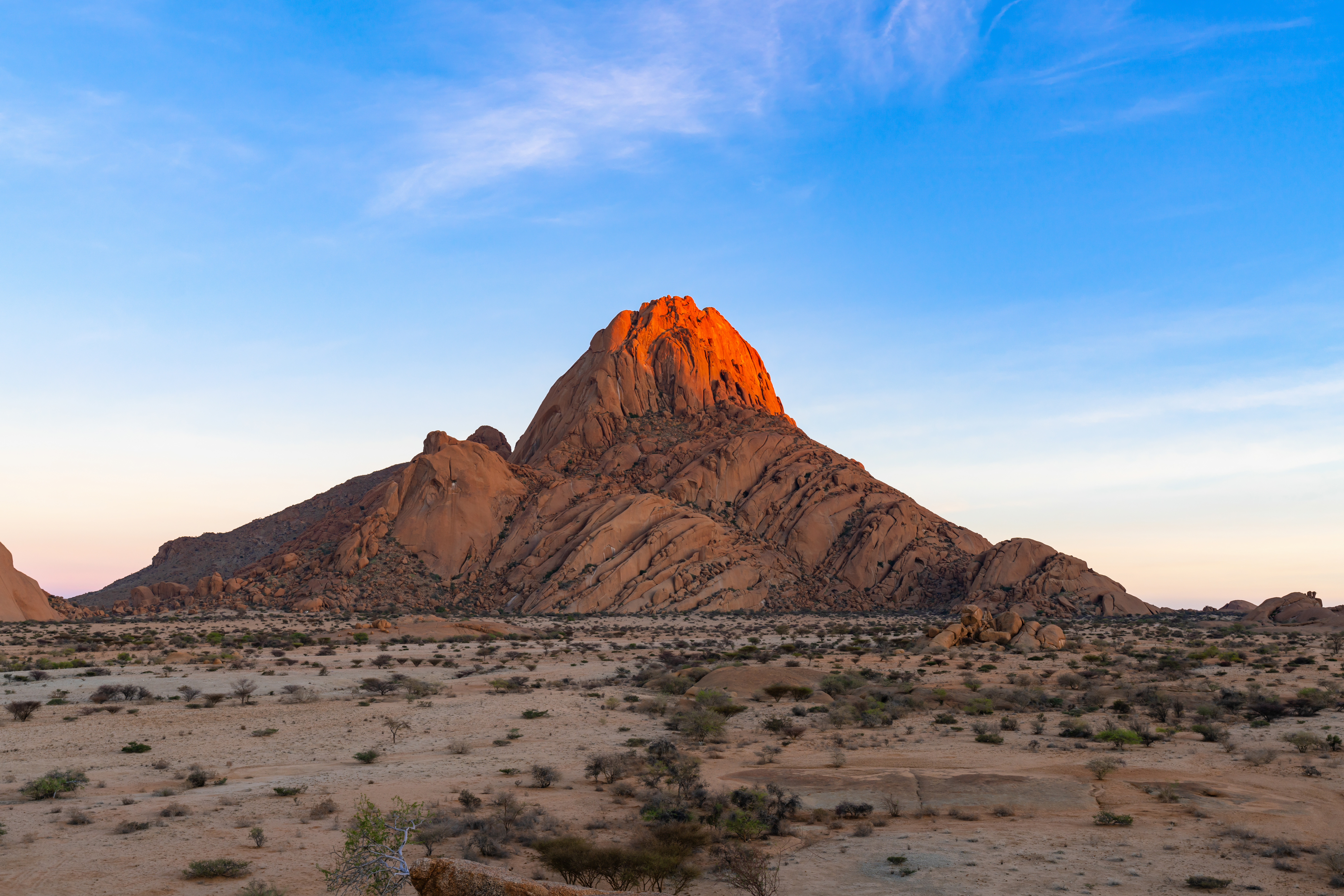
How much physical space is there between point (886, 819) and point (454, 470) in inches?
3403

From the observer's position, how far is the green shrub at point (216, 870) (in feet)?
39.1

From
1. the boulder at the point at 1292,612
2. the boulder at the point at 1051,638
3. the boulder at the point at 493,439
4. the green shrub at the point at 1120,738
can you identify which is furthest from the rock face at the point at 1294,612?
the boulder at the point at 493,439

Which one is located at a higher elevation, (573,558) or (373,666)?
(573,558)

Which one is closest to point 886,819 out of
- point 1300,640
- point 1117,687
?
point 1117,687

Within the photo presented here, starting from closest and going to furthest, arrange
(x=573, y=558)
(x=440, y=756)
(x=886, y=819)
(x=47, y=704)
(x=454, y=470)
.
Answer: (x=886, y=819) → (x=440, y=756) → (x=47, y=704) → (x=573, y=558) → (x=454, y=470)

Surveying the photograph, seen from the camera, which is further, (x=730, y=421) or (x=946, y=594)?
(x=730, y=421)

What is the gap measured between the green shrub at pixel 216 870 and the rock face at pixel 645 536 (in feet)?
231

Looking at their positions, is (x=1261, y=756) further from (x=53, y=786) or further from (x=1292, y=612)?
(x=1292, y=612)

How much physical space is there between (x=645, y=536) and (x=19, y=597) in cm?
5317

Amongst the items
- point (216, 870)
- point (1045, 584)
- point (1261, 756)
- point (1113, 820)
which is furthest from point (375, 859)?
point (1045, 584)

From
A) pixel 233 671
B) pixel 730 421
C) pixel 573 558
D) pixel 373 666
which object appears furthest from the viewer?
pixel 730 421

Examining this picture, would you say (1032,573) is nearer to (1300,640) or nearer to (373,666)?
(1300,640)

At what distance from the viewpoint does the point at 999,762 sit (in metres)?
19.8

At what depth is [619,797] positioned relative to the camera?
16875 millimetres
